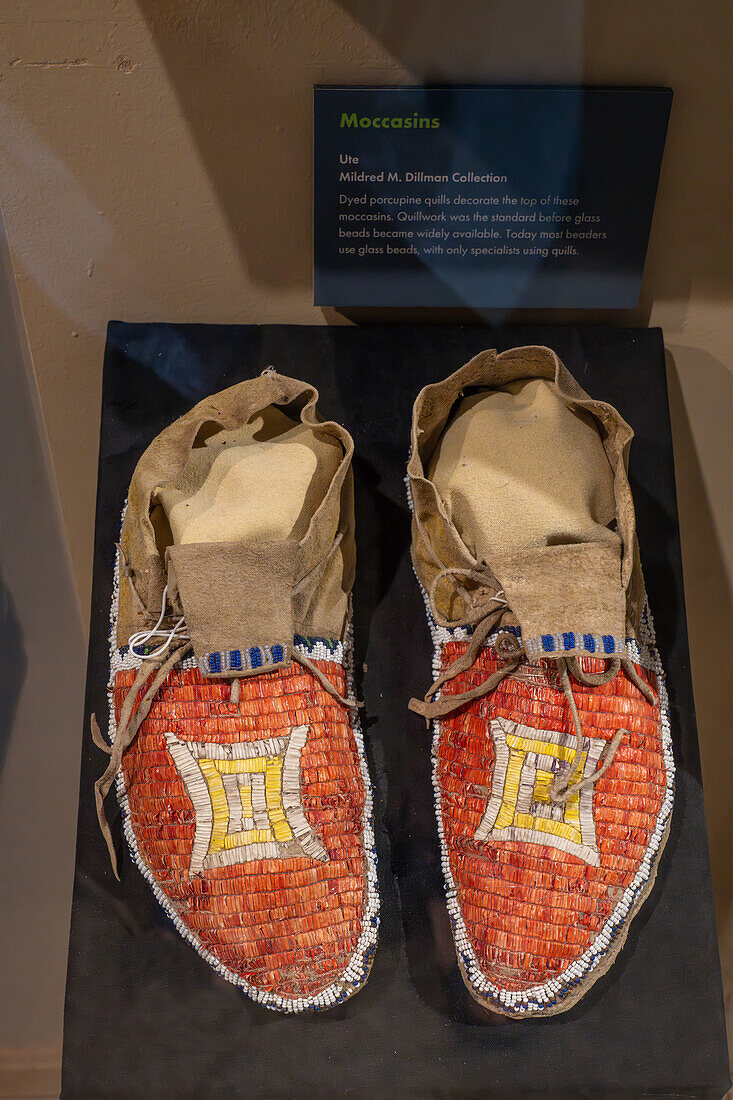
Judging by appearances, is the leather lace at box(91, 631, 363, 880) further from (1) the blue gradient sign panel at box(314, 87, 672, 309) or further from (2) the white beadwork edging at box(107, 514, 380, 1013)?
(1) the blue gradient sign panel at box(314, 87, 672, 309)

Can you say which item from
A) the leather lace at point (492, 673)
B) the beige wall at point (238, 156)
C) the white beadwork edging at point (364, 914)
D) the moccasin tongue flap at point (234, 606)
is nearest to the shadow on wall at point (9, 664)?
the beige wall at point (238, 156)

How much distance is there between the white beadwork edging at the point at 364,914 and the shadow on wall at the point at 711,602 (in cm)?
46

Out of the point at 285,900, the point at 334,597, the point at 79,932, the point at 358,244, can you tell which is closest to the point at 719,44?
the point at 358,244

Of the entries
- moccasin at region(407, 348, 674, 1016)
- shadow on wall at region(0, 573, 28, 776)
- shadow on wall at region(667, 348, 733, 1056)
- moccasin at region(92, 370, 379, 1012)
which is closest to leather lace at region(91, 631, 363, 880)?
moccasin at region(92, 370, 379, 1012)

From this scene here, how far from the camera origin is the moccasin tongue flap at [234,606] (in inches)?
32.2

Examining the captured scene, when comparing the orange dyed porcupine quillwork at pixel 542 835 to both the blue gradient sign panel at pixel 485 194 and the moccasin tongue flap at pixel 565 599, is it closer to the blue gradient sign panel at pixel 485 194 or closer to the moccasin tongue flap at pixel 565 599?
the moccasin tongue flap at pixel 565 599

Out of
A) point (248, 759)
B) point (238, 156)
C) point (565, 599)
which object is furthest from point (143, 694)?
point (238, 156)

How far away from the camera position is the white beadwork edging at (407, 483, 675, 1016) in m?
0.81

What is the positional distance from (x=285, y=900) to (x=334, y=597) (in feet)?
0.88

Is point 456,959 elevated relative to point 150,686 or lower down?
lower down

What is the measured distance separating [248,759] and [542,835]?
25cm

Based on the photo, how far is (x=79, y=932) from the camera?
0.88 m

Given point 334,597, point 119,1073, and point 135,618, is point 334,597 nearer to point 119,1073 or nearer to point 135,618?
point 135,618

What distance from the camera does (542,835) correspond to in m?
0.80
